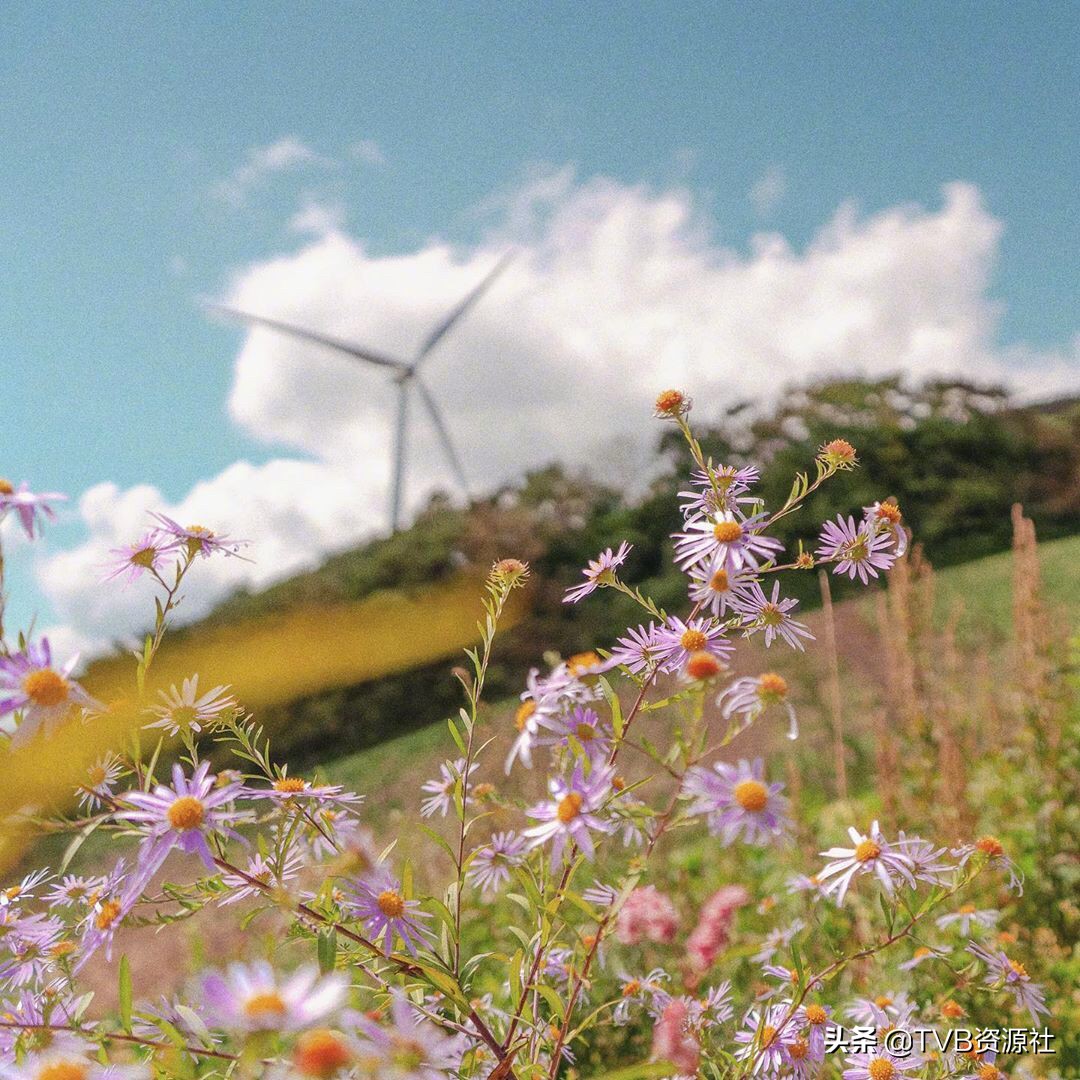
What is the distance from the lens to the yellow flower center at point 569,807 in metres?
0.97

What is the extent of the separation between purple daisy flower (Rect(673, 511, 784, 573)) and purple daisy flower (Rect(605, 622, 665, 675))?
0.33ft

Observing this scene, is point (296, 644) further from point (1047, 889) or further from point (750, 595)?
point (750, 595)

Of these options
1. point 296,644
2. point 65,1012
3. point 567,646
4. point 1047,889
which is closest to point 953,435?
point 567,646

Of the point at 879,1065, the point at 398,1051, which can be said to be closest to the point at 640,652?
the point at 398,1051

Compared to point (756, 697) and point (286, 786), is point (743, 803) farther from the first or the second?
point (286, 786)

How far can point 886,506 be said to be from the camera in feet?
4.49

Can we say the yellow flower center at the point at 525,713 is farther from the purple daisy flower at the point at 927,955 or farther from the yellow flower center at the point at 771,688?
the purple daisy flower at the point at 927,955

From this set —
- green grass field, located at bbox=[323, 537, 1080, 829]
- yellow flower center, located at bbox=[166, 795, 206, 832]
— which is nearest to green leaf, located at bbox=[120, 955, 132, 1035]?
yellow flower center, located at bbox=[166, 795, 206, 832]

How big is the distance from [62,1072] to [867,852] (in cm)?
104

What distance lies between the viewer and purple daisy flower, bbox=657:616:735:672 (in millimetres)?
1157

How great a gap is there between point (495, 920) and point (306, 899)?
6.96 feet

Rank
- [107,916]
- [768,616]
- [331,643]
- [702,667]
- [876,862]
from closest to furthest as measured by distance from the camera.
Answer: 1. [702,667]
2. [107,916]
3. [768,616]
4. [876,862]
5. [331,643]

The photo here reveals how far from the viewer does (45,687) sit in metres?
0.91

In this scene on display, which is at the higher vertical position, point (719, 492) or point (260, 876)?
point (719, 492)
